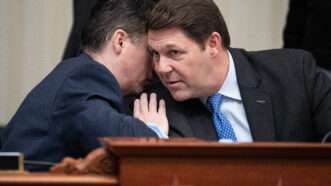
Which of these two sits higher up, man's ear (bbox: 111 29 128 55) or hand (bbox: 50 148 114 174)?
man's ear (bbox: 111 29 128 55)

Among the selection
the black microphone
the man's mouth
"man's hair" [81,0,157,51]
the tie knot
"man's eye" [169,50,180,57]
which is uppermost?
"man's hair" [81,0,157,51]

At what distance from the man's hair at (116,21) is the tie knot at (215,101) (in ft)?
1.08

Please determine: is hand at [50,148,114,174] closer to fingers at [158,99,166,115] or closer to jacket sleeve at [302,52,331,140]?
fingers at [158,99,166,115]

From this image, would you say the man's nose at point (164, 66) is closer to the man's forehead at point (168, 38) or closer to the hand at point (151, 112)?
the man's forehead at point (168, 38)

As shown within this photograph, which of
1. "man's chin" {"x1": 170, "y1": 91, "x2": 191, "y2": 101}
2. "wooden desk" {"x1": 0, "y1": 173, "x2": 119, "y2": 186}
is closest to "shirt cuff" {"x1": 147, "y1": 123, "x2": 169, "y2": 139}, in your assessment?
"man's chin" {"x1": 170, "y1": 91, "x2": 191, "y2": 101}

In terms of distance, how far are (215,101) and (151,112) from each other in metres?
0.23

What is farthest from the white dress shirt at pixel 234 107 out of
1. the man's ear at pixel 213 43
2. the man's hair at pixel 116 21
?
the man's hair at pixel 116 21

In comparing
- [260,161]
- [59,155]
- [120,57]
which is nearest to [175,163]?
[260,161]

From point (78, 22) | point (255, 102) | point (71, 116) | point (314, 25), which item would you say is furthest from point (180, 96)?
point (314, 25)

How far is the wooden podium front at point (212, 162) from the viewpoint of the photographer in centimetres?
255

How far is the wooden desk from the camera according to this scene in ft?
8.41

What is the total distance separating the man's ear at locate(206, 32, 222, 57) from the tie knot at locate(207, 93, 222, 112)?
145 mm

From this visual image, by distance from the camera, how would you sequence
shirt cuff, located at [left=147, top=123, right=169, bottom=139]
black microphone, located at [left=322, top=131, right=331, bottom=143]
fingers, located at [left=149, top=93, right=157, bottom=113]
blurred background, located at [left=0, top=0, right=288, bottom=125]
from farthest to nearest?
blurred background, located at [left=0, top=0, right=288, bottom=125] → fingers, located at [left=149, top=93, right=157, bottom=113] → shirt cuff, located at [left=147, top=123, right=169, bottom=139] → black microphone, located at [left=322, top=131, right=331, bottom=143]

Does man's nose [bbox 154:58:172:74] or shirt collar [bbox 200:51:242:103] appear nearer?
man's nose [bbox 154:58:172:74]
